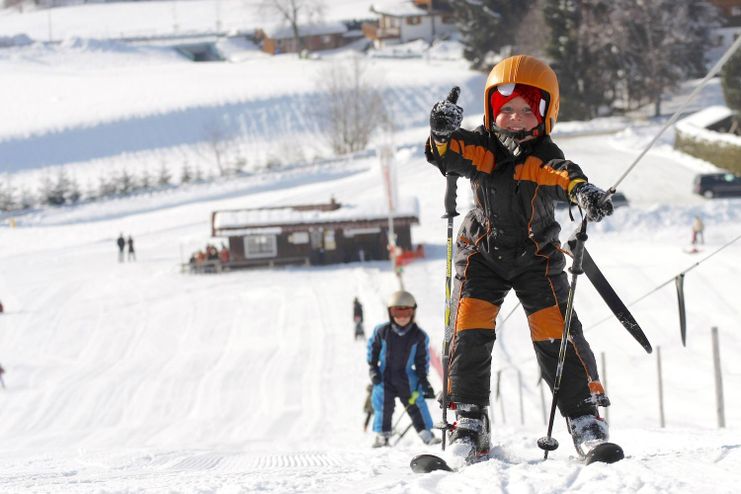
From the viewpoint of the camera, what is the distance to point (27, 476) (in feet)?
20.9

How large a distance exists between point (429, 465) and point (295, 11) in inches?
3743

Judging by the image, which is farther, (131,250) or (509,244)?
(131,250)

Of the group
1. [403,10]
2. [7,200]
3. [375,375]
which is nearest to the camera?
[375,375]

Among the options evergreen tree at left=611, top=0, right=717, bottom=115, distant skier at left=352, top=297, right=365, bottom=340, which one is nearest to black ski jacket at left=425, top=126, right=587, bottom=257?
distant skier at left=352, top=297, right=365, bottom=340

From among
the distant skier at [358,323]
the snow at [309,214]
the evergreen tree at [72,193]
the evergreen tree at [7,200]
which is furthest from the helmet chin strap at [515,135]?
the evergreen tree at [7,200]

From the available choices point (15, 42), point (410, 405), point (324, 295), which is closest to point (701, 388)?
point (410, 405)

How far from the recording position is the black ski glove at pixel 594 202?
429cm

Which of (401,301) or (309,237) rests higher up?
(401,301)

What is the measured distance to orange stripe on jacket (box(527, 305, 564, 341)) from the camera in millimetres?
5078

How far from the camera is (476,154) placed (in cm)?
495

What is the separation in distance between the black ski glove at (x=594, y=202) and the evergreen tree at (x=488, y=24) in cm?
6904

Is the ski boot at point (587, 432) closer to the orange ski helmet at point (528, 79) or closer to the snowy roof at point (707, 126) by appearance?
the orange ski helmet at point (528, 79)

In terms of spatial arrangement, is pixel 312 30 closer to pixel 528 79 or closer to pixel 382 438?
pixel 382 438

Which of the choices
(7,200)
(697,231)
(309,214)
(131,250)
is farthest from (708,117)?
(7,200)
